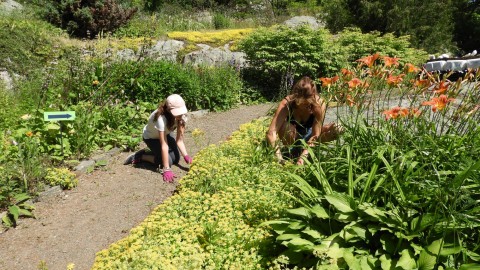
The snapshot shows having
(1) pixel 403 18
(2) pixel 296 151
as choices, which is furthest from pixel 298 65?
(1) pixel 403 18

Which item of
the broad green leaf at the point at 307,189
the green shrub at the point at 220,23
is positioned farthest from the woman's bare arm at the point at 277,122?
the green shrub at the point at 220,23

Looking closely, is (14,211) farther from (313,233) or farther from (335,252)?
(335,252)

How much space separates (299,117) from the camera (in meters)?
4.86

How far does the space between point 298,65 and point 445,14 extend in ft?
30.3

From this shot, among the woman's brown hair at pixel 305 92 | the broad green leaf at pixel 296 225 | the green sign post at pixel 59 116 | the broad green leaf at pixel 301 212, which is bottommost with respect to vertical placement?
the broad green leaf at pixel 296 225

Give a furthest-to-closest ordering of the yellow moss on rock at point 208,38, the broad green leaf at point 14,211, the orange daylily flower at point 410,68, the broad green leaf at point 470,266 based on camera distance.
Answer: the yellow moss on rock at point 208,38 < the broad green leaf at point 14,211 < the orange daylily flower at point 410,68 < the broad green leaf at point 470,266

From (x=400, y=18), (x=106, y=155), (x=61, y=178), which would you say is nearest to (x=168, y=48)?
(x=106, y=155)

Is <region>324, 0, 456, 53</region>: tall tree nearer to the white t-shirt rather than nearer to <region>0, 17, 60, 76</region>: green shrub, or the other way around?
<region>0, 17, 60, 76</region>: green shrub

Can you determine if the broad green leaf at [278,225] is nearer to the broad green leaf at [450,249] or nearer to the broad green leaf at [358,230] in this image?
the broad green leaf at [358,230]

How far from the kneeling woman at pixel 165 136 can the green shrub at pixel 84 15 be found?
9.21 metres

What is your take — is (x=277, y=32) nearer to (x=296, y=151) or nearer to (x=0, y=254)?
(x=296, y=151)

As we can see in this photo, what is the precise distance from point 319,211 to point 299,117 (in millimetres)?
2143

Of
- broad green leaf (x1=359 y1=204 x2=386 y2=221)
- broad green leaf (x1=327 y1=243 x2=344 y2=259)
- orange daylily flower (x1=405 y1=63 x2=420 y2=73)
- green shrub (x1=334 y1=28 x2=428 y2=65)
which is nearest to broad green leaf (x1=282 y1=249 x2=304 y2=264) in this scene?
broad green leaf (x1=327 y1=243 x2=344 y2=259)

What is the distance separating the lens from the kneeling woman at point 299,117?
4.46 metres
